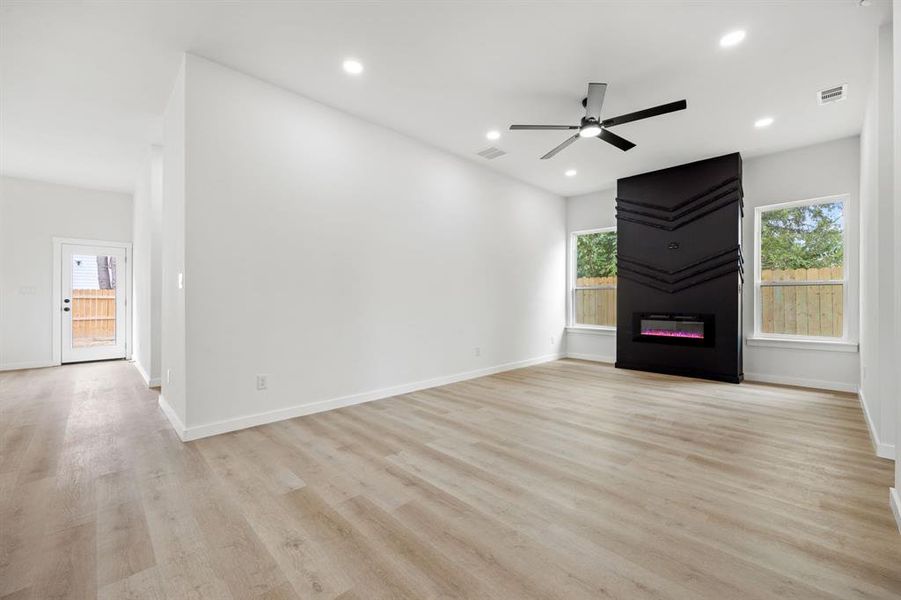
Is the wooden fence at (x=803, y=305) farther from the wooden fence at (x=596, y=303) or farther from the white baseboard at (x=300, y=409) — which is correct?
the white baseboard at (x=300, y=409)

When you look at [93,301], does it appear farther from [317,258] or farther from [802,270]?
[802,270]

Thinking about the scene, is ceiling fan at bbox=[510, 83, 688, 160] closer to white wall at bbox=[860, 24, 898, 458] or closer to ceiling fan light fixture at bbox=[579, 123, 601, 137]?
ceiling fan light fixture at bbox=[579, 123, 601, 137]

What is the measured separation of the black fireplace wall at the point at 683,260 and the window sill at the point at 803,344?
385mm

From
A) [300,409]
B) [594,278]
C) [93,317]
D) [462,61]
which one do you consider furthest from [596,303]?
[93,317]

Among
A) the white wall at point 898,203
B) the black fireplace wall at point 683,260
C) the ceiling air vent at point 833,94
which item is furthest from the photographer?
the black fireplace wall at point 683,260

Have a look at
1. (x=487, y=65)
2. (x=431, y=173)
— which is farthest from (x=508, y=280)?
(x=487, y=65)

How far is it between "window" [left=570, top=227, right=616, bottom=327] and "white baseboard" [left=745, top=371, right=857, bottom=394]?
2.18m

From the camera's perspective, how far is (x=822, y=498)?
85.8 inches

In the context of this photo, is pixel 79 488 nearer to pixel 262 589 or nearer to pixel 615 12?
pixel 262 589

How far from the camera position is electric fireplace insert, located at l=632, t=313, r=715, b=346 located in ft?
18.0

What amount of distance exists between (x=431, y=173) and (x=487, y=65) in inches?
71.3

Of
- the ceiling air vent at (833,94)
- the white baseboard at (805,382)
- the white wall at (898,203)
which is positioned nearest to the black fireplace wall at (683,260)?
the white baseboard at (805,382)

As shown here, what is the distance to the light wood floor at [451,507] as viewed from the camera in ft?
5.06

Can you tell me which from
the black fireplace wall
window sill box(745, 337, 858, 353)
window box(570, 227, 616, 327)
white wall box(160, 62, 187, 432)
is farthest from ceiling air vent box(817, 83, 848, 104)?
white wall box(160, 62, 187, 432)
